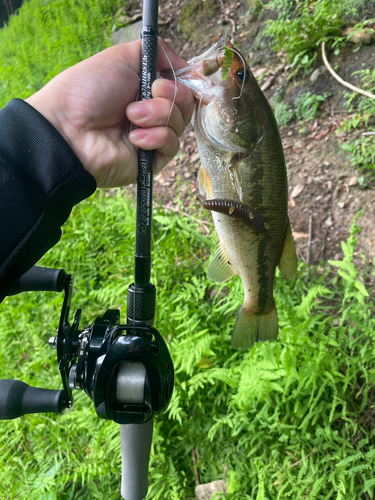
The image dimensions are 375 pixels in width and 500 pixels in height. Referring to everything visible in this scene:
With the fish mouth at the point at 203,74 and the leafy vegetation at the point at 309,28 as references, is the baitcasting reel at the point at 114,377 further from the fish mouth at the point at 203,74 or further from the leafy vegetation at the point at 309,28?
the leafy vegetation at the point at 309,28

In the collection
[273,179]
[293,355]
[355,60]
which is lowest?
[293,355]

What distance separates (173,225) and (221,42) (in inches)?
67.2

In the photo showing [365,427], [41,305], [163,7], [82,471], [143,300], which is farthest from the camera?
[163,7]

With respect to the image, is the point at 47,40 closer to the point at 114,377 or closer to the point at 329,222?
the point at 329,222

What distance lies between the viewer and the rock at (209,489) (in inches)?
79.0

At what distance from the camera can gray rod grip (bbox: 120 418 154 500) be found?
1.35 meters

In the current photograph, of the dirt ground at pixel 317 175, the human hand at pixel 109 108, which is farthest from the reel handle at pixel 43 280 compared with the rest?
the dirt ground at pixel 317 175

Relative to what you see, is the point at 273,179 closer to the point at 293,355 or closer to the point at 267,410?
the point at 293,355

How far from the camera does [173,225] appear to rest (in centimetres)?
287

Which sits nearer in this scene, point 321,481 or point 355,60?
point 321,481

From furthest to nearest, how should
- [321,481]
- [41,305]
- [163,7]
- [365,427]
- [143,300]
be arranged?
[163,7], [41,305], [365,427], [321,481], [143,300]

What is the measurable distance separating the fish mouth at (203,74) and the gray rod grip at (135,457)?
1.33 meters

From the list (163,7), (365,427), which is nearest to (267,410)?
(365,427)

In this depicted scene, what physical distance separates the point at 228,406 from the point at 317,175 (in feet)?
7.40
